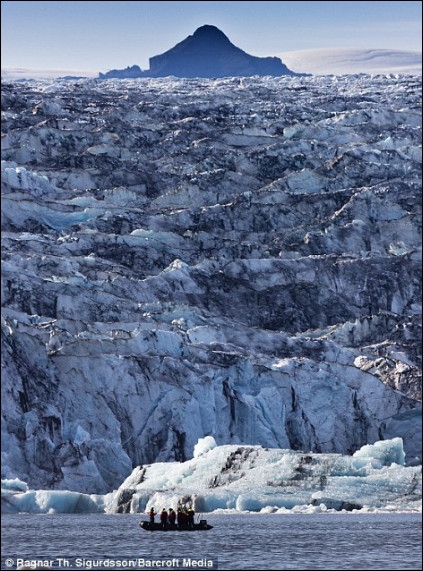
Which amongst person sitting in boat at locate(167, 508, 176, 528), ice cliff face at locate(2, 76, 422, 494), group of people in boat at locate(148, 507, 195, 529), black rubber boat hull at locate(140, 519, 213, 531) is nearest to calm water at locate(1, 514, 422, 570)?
black rubber boat hull at locate(140, 519, 213, 531)

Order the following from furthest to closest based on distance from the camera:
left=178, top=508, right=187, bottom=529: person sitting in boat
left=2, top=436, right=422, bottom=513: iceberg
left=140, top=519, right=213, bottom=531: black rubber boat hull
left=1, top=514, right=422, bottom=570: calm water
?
left=2, top=436, right=422, bottom=513: iceberg → left=178, top=508, right=187, bottom=529: person sitting in boat → left=140, top=519, right=213, bottom=531: black rubber boat hull → left=1, top=514, right=422, bottom=570: calm water

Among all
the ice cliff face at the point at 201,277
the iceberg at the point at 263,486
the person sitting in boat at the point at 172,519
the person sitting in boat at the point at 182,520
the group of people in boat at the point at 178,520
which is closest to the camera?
the group of people in boat at the point at 178,520

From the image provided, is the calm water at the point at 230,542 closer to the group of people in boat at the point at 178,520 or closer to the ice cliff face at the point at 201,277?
the group of people in boat at the point at 178,520

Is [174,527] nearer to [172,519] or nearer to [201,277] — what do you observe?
[172,519]

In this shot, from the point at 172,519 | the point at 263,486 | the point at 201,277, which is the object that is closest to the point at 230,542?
the point at 172,519

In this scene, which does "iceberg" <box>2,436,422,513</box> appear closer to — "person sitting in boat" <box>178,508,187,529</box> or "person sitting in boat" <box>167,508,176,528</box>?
"person sitting in boat" <box>167,508,176,528</box>

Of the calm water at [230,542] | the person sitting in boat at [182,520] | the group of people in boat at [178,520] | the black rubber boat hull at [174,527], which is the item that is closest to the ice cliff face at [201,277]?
the calm water at [230,542]
